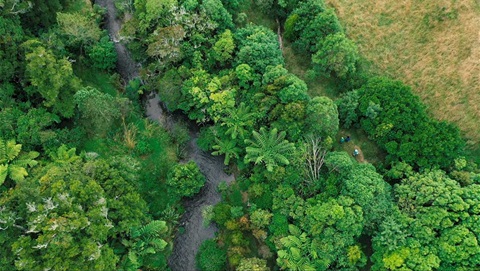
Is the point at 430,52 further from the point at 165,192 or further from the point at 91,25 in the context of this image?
the point at 91,25

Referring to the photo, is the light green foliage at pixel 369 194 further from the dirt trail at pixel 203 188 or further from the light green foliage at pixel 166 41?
the light green foliage at pixel 166 41

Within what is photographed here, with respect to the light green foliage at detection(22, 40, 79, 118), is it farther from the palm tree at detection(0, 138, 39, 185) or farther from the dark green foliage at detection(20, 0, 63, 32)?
the dark green foliage at detection(20, 0, 63, 32)

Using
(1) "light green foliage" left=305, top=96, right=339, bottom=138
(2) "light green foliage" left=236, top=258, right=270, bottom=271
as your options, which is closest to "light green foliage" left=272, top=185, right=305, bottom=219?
(2) "light green foliage" left=236, top=258, right=270, bottom=271

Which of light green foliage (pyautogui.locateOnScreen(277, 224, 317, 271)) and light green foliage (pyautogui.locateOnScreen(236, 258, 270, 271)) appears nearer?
light green foliage (pyautogui.locateOnScreen(277, 224, 317, 271))

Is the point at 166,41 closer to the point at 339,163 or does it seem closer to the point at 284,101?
the point at 284,101

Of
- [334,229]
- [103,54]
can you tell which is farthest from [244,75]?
[334,229]

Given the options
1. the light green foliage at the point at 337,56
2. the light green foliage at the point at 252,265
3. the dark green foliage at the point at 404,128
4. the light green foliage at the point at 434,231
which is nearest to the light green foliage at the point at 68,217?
the light green foliage at the point at 252,265

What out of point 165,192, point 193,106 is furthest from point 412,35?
point 165,192
